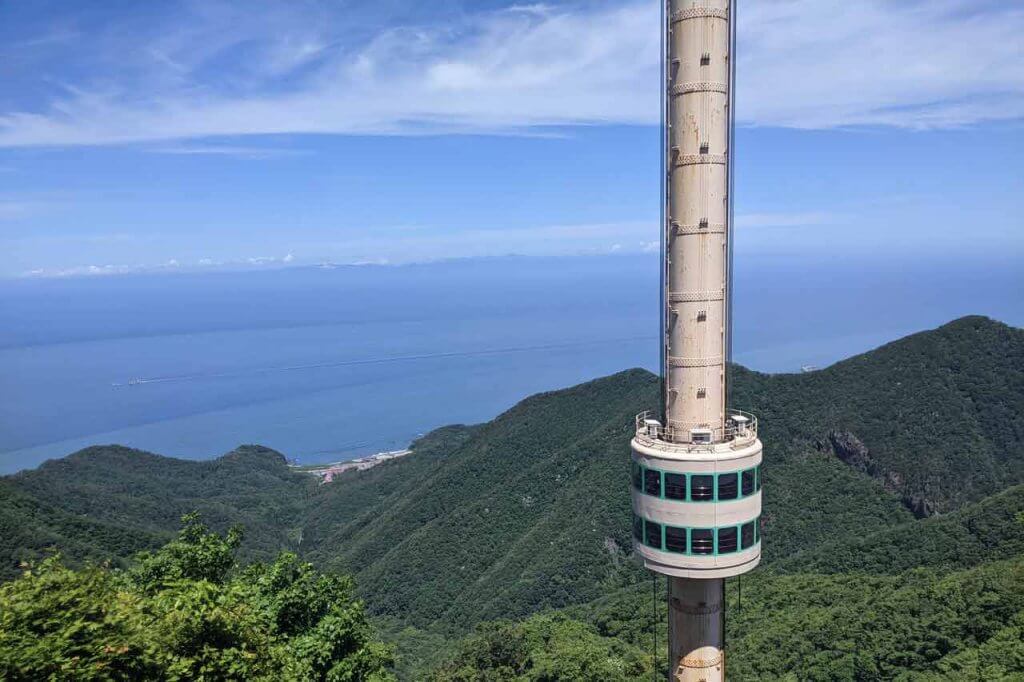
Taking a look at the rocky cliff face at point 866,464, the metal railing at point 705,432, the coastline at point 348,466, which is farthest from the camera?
the coastline at point 348,466

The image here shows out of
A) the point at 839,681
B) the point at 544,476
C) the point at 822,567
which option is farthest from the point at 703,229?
the point at 544,476

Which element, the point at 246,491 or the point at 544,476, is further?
the point at 246,491

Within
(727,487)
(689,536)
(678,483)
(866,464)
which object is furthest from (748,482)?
(866,464)

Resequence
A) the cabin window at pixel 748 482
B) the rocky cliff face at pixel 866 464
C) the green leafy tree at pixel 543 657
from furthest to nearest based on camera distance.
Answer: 1. the rocky cliff face at pixel 866 464
2. the green leafy tree at pixel 543 657
3. the cabin window at pixel 748 482

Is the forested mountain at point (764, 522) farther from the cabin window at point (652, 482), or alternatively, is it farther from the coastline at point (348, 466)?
the cabin window at point (652, 482)

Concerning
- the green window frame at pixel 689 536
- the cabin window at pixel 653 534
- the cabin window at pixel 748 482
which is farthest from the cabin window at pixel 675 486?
the cabin window at pixel 748 482

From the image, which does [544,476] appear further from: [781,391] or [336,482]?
[336,482]
